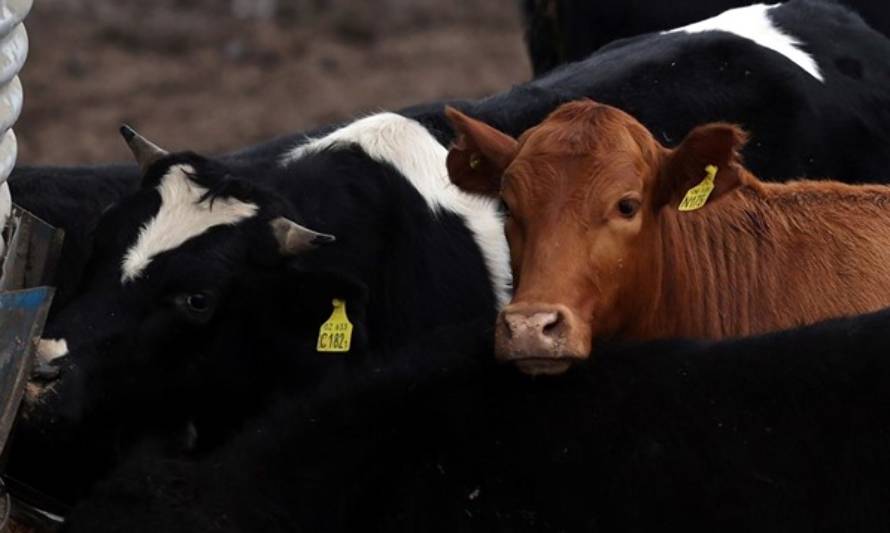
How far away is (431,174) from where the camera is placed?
606 centimetres

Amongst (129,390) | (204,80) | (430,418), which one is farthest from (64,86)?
(430,418)

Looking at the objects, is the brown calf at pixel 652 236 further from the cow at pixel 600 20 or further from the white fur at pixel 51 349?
the cow at pixel 600 20

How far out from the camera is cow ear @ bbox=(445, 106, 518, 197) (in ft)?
18.1

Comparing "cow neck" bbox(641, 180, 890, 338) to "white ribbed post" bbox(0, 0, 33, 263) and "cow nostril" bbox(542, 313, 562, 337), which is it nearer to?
"cow nostril" bbox(542, 313, 562, 337)

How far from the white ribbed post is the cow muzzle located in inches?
55.8

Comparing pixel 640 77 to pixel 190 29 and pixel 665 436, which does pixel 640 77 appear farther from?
pixel 190 29

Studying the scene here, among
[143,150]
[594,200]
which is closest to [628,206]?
[594,200]

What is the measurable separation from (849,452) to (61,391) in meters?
2.32

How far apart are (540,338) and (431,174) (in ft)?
5.11

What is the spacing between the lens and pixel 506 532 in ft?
13.5

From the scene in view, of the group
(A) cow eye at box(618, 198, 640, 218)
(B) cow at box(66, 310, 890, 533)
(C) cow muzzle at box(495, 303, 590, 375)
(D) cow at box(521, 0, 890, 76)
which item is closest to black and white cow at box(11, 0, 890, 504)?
(A) cow eye at box(618, 198, 640, 218)

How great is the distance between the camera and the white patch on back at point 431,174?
19.7 ft

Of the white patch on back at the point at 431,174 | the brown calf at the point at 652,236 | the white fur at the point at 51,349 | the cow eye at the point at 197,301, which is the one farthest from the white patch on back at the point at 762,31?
the white fur at the point at 51,349

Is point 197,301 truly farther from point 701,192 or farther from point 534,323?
point 701,192
